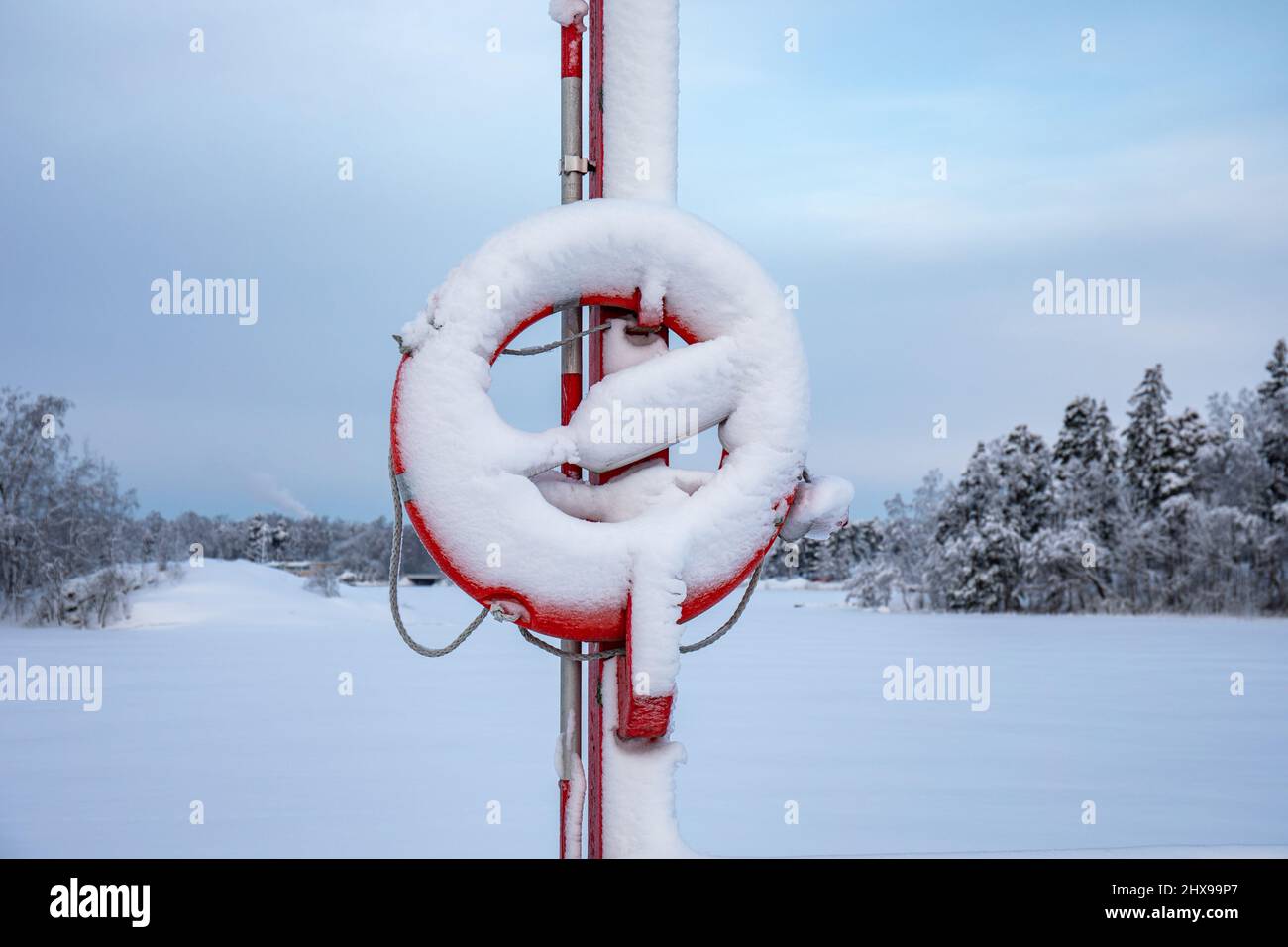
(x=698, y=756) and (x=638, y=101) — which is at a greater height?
(x=638, y=101)

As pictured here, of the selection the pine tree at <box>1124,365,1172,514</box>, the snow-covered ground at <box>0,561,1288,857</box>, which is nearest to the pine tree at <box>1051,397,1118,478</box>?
the pine tree at <box>1124,365,1172,514</box>

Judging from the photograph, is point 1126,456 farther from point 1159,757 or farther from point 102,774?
point 102,774

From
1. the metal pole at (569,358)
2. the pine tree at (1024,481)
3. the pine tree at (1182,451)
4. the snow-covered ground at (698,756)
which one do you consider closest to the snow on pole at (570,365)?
the metal pole at (569,358)

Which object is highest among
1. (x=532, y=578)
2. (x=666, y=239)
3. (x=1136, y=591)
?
(x=666, y=239)

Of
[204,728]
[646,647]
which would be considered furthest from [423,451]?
[204,728]

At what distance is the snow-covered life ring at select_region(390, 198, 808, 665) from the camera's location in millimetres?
1398

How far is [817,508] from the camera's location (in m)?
1.56

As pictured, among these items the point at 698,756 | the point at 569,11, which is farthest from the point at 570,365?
the point at 698,756

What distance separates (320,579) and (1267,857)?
35.5 ft

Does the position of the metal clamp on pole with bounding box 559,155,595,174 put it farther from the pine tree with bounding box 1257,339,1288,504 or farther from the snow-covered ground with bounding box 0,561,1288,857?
the pine tree with bounding box 1257,339,1288,504

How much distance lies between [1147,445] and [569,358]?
15.2 metres

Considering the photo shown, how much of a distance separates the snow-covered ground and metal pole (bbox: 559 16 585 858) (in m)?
0.27

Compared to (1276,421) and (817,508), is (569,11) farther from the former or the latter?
(1276,421)

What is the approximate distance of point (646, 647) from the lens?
1.43 meters
